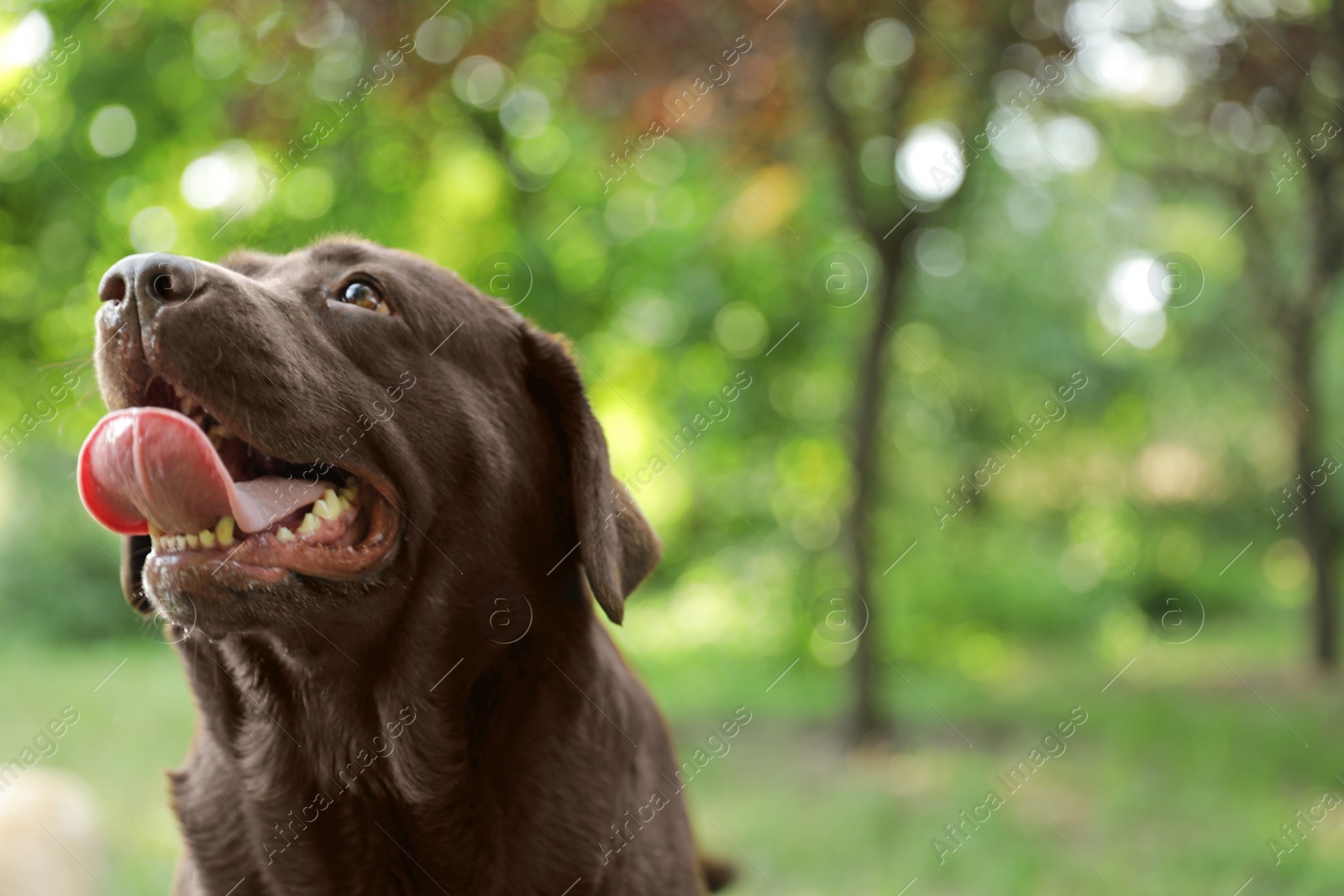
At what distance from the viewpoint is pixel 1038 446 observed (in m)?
12.2

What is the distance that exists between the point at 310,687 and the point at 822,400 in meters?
7.71

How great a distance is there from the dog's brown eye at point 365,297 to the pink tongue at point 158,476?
482mm

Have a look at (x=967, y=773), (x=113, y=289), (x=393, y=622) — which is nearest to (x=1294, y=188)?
(x=967, y=773)

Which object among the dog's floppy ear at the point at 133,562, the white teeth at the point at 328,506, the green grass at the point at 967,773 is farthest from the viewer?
the green grass at the point at 967,773

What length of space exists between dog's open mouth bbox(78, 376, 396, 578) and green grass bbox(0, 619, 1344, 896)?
113 inches

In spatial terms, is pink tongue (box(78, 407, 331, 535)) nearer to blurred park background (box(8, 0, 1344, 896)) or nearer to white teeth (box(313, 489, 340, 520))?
white teeth (box(313, 489, 340, 520))

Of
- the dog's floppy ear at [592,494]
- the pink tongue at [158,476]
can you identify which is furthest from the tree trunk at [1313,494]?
the pink tongue at [158,476]

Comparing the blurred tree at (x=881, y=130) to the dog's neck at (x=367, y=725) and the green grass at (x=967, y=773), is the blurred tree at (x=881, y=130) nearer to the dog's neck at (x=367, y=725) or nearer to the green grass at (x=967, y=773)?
the green grass at (x=967, y=773)

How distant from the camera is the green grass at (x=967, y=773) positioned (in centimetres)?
450

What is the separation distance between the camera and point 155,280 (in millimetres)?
1741

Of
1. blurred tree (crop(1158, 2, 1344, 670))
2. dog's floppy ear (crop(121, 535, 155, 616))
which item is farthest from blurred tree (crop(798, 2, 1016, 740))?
dog's floppy ear (crop(121, 535, 155, 616))

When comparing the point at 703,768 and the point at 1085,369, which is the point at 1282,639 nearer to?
the point at 1085,369

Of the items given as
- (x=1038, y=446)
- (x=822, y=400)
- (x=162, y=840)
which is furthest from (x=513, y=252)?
(x=1038, y=446)

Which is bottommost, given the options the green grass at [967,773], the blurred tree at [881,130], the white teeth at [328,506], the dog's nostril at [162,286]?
the green grass at [967,773]
